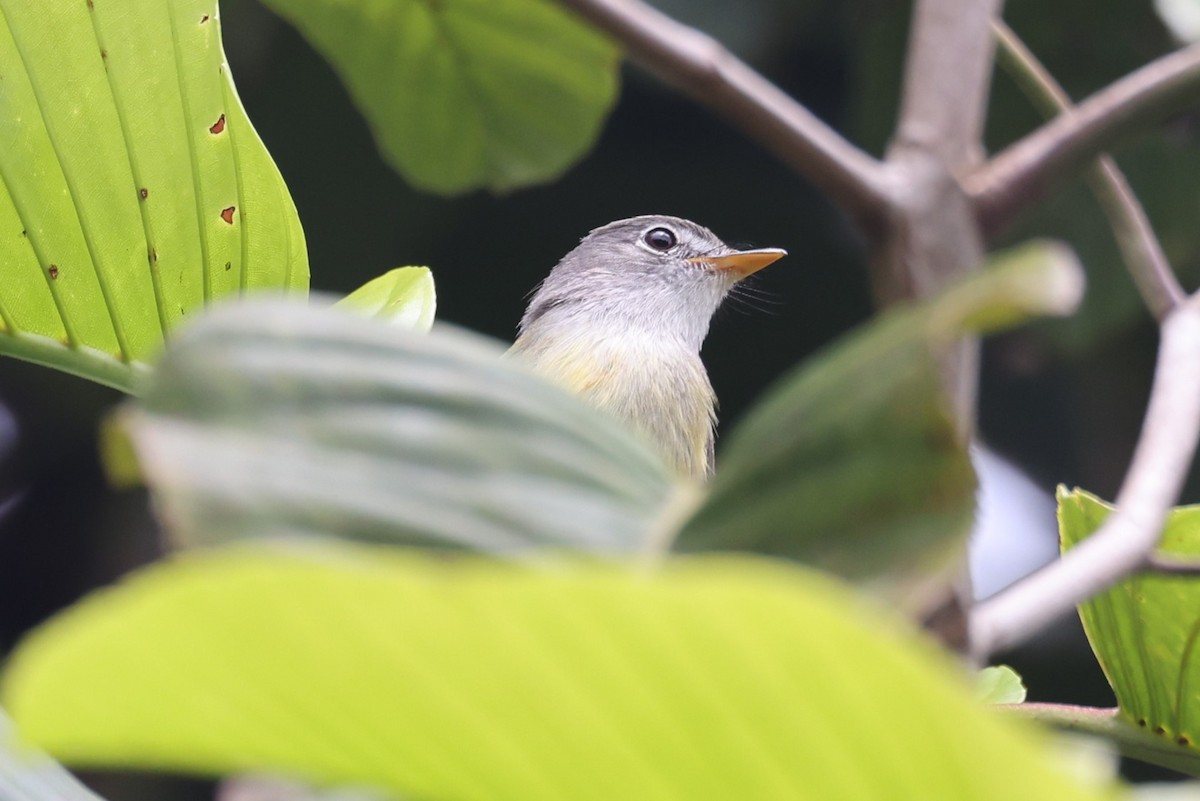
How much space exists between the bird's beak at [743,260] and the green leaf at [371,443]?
2.59 metres

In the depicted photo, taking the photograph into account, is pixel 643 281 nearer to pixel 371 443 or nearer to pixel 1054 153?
pixel 1054 153

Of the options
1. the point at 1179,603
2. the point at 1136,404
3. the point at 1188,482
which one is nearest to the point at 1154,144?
the point at 1136,404

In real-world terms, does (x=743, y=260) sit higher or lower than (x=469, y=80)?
higher

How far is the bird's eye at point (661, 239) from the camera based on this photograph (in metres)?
3.67

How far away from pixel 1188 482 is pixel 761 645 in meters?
4.03

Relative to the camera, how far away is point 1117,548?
0.83 meters

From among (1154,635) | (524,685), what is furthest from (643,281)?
(524,685)

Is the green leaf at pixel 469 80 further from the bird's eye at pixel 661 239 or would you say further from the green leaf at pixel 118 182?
the bird's eye at pixel 661 239

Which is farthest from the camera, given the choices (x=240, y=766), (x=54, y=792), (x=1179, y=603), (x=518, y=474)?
(x=1179, y=603)

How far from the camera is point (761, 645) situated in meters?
0.43

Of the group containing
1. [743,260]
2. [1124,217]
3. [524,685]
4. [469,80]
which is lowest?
[524,685]

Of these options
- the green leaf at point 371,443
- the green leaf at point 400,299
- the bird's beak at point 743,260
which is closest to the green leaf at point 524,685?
the green leaf at point 371,443

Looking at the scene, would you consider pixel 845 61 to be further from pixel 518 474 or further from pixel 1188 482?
pixel 518 474

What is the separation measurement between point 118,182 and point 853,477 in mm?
987
